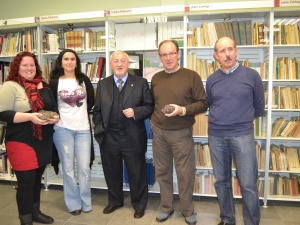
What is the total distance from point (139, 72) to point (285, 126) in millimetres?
1923

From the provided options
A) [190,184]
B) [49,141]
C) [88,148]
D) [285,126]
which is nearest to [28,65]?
[49,141]

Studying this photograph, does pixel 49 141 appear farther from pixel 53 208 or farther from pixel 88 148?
pixel 53 208

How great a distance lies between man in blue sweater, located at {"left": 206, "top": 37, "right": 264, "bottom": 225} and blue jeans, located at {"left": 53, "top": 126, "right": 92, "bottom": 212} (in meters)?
1.37

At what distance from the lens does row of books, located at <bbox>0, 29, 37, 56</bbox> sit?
11.4 feet

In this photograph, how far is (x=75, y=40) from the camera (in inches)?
130

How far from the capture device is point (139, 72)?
3.24 meters

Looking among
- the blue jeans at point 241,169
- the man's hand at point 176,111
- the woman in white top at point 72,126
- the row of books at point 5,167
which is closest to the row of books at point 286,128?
the blue jeans at point 241,169

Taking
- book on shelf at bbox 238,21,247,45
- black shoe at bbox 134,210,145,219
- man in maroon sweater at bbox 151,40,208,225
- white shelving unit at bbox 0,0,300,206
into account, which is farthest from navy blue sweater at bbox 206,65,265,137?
black shoe at bbox 134,210,145,219

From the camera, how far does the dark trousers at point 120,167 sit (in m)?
2.62

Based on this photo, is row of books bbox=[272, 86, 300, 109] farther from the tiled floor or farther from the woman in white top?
the woman in white top

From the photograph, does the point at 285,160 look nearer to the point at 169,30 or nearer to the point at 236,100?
the point at 236,100

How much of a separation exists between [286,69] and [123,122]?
6.64ft

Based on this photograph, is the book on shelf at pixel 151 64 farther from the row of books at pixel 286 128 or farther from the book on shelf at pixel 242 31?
the row of books at pixel 286 128

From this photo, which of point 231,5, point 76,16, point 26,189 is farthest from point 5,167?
point 231,5
